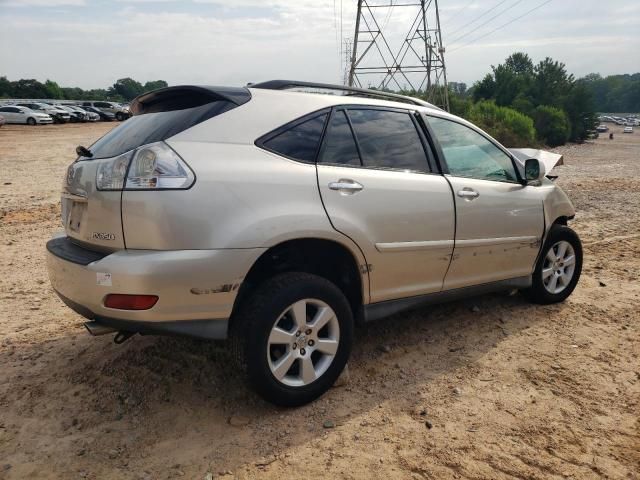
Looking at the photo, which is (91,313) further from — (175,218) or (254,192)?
(254,192)

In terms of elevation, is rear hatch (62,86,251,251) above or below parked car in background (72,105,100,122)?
below

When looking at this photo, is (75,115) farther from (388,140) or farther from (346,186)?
(346,186)

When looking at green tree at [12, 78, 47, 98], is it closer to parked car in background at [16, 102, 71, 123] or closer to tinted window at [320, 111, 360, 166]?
parked car in background at [16, 102, 71, 123]

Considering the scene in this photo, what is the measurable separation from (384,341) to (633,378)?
163 centimetres

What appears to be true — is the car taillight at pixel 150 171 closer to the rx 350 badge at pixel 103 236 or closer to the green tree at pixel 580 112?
the rx 350 badge at pixel 103 236

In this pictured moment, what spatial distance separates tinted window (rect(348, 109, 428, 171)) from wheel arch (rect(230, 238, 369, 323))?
59cm

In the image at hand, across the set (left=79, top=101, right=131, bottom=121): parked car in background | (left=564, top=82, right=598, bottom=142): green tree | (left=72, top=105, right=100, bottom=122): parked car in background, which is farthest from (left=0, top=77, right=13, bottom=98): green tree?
(left=564, top=82, right=598, bottom=142): green tree

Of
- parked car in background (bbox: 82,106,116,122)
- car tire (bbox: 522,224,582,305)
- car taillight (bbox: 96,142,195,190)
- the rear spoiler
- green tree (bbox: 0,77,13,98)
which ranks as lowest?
car tire (bbox: 522,224,582,305)

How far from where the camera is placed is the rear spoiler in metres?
2.88

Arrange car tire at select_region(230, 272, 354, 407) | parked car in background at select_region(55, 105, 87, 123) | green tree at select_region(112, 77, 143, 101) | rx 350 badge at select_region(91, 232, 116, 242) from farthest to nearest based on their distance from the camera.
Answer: green tree at select_region(112, 77, 143, 101) → parked car in background at select_region(55, 105, 87, 123) → car tire at select_region(230, 272, 354, 407) → rx 350 badge at select_region(91, 232, 116, 242)

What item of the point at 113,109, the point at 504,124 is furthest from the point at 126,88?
the point at 504,124

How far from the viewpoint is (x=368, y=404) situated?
10.1ft

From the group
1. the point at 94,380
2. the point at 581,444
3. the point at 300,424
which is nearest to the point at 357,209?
the point at 300,424

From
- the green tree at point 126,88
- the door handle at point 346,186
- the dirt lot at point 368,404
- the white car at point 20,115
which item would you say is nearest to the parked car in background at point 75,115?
the white car at point 20,115
